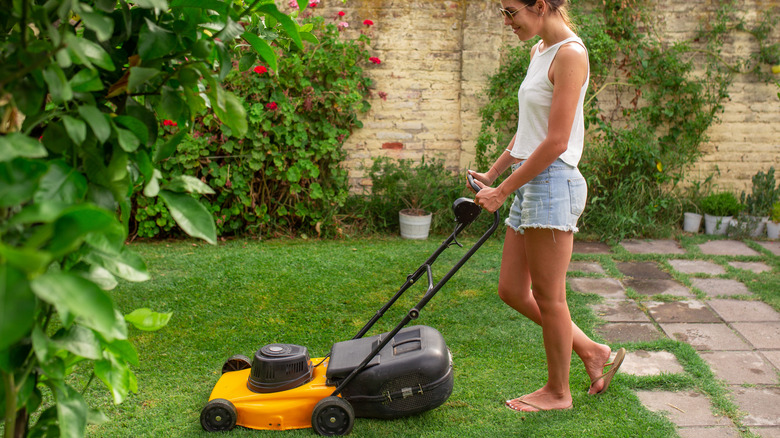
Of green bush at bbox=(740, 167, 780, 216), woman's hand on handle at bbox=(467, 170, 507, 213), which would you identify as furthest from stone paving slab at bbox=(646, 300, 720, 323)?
green bush at bbox=(740, 167, 780, 216)

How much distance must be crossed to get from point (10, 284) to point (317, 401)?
2.14m

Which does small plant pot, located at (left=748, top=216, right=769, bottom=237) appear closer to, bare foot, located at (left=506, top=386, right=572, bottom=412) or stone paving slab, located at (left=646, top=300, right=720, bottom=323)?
stone paving slab, located at (left=646, top=300, right=720, bottom=323)

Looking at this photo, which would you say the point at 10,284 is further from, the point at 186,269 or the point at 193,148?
the point at 193,148

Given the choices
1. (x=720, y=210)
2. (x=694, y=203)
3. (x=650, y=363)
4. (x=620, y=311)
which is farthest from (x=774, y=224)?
(x=650, y=363)

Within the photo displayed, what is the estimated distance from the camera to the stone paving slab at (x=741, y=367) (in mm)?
3334

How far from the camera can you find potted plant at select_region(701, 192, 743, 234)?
6.37 metres

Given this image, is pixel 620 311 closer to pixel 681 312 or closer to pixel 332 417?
pixel 681 312

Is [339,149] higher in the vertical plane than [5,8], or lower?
lower

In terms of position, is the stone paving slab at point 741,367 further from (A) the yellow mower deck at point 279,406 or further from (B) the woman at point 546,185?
(A) the yellow mower deck at point 279,406

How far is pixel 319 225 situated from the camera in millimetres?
6070

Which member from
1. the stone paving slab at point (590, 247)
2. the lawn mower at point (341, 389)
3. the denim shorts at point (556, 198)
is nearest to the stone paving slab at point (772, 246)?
the stone paving slab at point (590, 247)

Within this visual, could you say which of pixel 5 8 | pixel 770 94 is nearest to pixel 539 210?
pixel 5 8

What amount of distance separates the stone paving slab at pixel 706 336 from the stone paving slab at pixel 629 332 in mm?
91

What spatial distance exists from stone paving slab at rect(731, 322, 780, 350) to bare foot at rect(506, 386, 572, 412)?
1547mm
